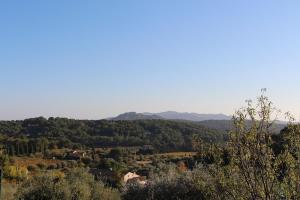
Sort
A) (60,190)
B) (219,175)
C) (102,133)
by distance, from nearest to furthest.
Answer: (219,175) → (60,190) → (102,133)

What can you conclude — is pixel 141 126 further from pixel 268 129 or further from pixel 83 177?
pixel 268 129

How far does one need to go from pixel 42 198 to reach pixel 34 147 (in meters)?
70.4

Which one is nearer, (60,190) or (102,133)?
(60,190)

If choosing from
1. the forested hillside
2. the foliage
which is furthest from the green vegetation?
the forested hillside

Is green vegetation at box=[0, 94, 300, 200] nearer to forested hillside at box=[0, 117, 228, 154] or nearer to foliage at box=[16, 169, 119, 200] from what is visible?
Result: foliage at box=[16, 169, 119, 200]

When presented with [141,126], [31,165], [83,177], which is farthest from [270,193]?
[141,126]

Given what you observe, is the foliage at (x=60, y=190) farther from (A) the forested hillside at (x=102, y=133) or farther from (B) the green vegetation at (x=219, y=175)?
(A) the forested hillside at (x=102, y=133)

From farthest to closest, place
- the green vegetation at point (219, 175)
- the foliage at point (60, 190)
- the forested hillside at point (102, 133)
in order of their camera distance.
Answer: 1. the forested hillside at point (102, 133)
2. the foliage at point (60, 190)
3. the green vegetation at point (219, 175)

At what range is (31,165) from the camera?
6588cm

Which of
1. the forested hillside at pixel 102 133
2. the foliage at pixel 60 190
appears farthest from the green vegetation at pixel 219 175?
the forested hillside at pixel 102 133

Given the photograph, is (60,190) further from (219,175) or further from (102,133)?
(102,133)

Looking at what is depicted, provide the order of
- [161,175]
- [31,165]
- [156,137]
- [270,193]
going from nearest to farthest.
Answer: [270,193] → [161,175] → [31,165] → [156,137]

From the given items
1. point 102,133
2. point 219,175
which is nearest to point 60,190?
point 219,175

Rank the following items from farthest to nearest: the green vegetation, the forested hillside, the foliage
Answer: the forested hillside
the foliage
the green vegetation
